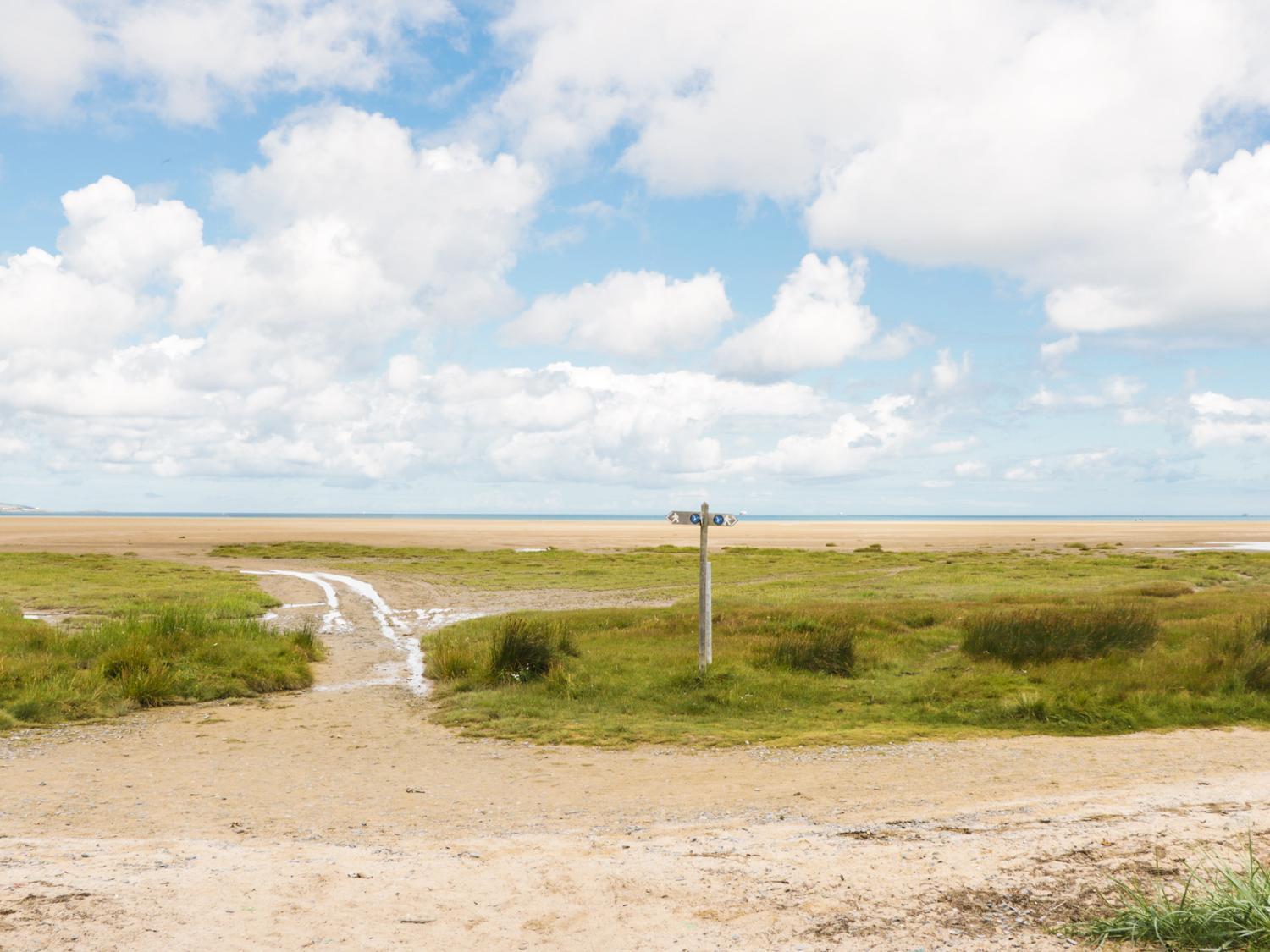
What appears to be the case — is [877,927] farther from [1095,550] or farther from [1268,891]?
[1095,550]

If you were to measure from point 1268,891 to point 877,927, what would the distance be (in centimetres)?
223

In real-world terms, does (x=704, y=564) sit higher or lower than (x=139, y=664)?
higher

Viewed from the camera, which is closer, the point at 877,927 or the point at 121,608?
the point at 877,927

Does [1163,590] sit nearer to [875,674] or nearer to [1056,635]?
[1056,635]

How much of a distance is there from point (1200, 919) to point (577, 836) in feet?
15.5

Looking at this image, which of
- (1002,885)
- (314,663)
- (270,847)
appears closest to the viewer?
(1002,885)

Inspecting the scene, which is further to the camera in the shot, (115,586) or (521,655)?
(115,586)

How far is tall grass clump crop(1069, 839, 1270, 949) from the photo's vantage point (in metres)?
5.00

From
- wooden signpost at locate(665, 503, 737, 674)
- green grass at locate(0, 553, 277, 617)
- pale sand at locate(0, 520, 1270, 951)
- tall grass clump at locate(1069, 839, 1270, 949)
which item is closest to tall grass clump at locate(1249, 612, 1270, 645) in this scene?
pale sand at locate(0, 520, 1270, 951)

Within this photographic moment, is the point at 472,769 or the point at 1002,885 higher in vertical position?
the point at 1002,885

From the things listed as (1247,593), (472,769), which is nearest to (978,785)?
(472,769)

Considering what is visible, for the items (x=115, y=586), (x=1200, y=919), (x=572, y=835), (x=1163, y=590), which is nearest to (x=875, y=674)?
(x=572, y=835)

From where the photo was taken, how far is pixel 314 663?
62.7 ft

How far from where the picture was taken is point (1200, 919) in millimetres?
5113
